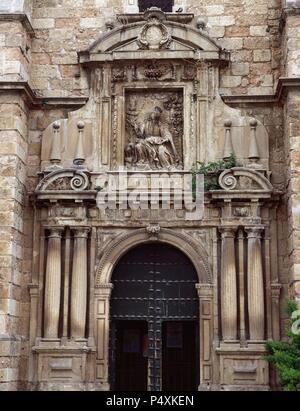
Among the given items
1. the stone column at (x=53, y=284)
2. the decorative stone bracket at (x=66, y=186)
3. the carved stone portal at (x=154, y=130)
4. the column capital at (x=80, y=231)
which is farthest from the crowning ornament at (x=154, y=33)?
the stone column at (x=53, y=284)

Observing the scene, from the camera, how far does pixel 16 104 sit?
41.8 feet

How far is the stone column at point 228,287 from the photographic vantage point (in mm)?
12281

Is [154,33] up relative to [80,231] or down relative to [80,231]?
up

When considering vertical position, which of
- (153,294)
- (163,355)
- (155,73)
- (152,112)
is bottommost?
(163,355)

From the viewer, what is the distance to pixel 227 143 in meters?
13.0

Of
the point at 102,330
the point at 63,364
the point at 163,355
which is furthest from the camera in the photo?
the point at 163,355

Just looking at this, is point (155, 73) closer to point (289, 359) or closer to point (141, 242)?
point (141, 242)

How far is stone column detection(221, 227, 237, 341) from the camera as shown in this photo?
40.3ft

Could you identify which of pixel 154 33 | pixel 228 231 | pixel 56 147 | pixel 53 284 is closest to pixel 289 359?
→ pixel 228 231

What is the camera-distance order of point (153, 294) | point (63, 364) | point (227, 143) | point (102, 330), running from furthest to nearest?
point (227, 143), point (153, 294), point (102, 330), point (63, 364)

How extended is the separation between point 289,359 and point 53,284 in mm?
4209

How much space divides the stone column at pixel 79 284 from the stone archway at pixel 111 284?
238 millimetres

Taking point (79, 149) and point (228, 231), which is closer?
point (228, 231)
